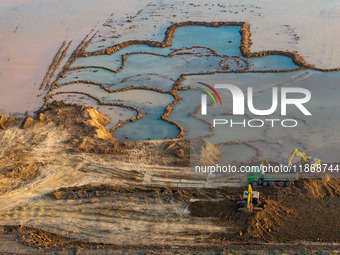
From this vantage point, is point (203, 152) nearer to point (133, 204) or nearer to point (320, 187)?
point (133, 204)

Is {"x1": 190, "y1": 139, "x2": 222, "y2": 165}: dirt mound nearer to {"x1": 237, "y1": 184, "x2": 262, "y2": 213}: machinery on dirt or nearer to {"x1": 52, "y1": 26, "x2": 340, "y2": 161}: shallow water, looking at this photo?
{"x1": 52, "y1": 26, "x2": 340, "y2": 161}: shallow water

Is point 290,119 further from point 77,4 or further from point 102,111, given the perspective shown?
point 77,4

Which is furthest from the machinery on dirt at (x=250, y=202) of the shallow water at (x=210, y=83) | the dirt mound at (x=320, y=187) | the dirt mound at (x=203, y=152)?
the shallow water at (x=210, y=83)

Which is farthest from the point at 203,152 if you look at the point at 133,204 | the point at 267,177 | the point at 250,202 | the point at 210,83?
the point at 210,83

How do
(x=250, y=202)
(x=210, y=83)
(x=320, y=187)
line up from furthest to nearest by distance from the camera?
(x=210, y=83) < (x=320, y=187) < (x=250, y=202)

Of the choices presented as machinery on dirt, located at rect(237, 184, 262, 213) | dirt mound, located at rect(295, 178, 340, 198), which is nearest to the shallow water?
dirt mound, located at rect(295, 178, 340, 198)

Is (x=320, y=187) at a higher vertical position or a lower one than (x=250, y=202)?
lower
